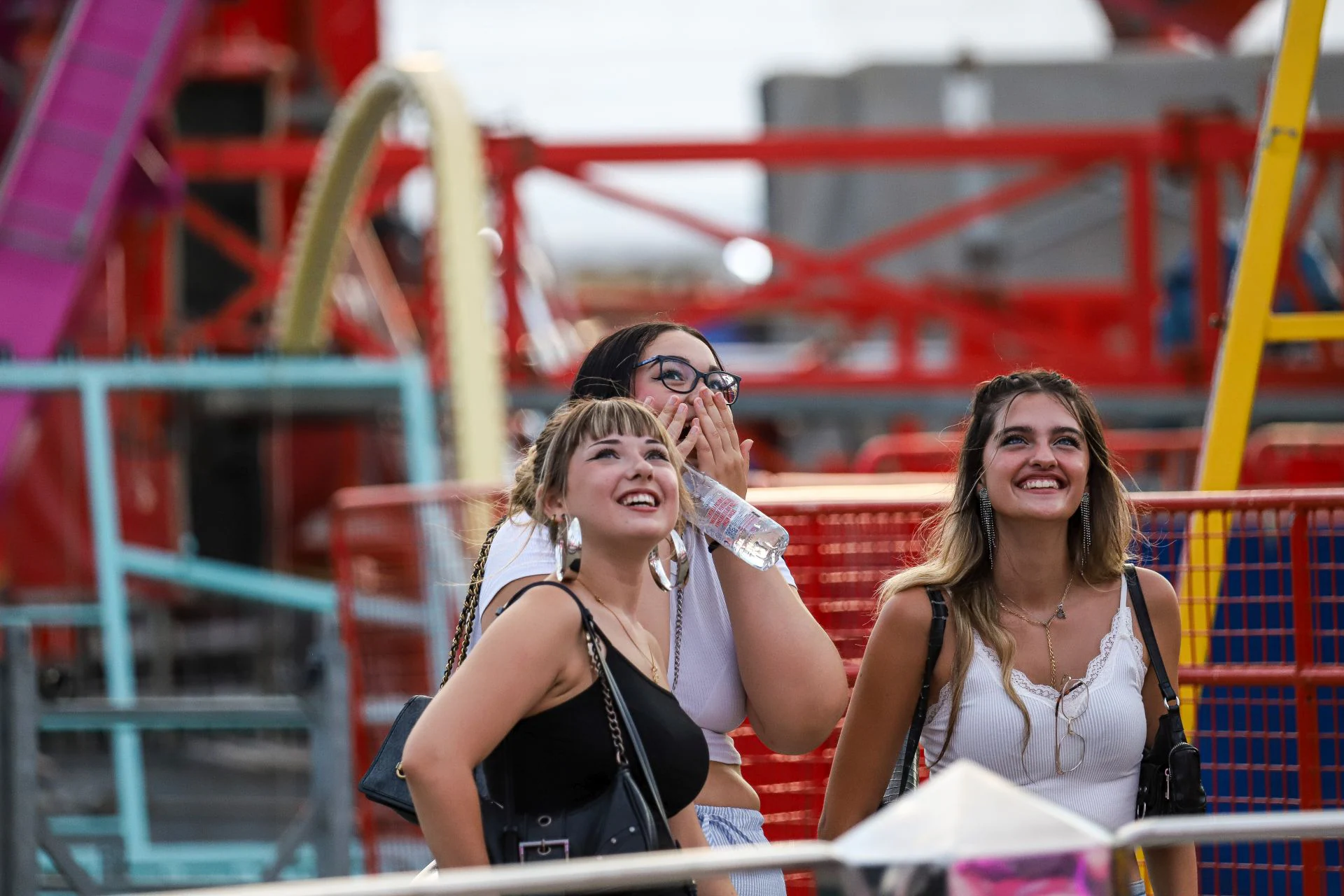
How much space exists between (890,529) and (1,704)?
106 inches

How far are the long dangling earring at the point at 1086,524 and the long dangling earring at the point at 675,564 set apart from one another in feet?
2.90

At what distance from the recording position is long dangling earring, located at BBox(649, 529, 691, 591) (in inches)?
110

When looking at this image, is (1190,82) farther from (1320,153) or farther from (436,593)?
(436,593)

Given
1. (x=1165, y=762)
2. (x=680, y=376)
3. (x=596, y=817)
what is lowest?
(x=596, y=817)

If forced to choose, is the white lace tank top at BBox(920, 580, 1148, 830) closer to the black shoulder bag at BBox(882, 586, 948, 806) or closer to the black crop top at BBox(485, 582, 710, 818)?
the black shoulder bag at BBox(882, 586, 948, 806)

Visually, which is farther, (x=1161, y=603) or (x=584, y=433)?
(x=1161, y=603)

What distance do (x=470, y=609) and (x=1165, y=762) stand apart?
1371 mm

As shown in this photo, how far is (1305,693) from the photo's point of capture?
4062 millimetres

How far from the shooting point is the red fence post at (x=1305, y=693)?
4027 mm

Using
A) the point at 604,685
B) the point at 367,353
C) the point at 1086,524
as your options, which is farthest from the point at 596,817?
the point at 367,353

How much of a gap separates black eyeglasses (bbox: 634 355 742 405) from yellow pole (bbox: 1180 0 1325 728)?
1812 millimetres

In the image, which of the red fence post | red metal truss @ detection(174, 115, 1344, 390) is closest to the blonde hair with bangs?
the red fence post

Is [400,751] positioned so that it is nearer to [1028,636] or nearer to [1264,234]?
[1028,636]

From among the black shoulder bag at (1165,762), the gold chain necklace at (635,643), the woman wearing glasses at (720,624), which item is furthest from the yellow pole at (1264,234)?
the gold chain necklace at (635,643)
